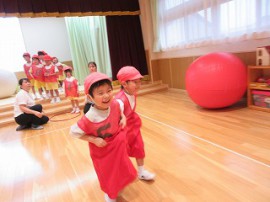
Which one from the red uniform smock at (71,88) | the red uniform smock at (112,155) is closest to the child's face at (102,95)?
the red uniform smock at (112,155)

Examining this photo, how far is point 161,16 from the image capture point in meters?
4.99

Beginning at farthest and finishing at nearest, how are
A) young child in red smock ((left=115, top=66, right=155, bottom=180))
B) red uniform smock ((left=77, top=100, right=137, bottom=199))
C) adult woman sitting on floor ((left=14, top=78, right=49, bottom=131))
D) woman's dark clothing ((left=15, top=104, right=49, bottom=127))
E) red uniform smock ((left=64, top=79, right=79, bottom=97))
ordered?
red uniform smock ((left=64, top=79, right=79, bottom=97)) < woman's dark clothing ((left=15, top=104, right=49, bottom=127)) < adult woman sitting on floor ((left=14, top=78, right=49, bottom=131)) < young child in red smock ((left=115, top=66, right=155, bottom=180)) < red uniform smock ((left=77, top=100, right=137, bottom=199))

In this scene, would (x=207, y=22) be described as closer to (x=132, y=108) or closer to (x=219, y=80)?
(x=219, y=80)

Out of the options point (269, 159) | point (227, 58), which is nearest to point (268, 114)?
point (227, 58)

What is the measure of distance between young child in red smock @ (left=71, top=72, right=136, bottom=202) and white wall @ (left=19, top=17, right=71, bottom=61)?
689 cm

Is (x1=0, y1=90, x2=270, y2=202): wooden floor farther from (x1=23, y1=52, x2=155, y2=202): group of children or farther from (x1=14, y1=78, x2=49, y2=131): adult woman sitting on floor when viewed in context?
(x1=14, y1=78, x2=49, y2=131): adult woman sitting on floor

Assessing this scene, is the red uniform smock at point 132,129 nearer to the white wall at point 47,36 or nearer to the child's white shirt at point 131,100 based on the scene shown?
the child's white shirt at point 131,100

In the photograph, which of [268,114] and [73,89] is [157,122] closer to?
[268,114]

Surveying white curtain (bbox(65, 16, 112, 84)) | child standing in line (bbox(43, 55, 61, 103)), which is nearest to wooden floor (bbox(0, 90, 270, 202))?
child standing in line (bbox(43, 55, 61, 103))

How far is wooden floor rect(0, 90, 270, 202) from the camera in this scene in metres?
1.53

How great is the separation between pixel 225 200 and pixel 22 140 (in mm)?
2908

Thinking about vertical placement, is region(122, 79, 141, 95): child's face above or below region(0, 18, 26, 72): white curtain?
below

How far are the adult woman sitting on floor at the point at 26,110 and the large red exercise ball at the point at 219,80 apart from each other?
2.50 m

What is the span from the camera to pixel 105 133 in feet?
4.26
